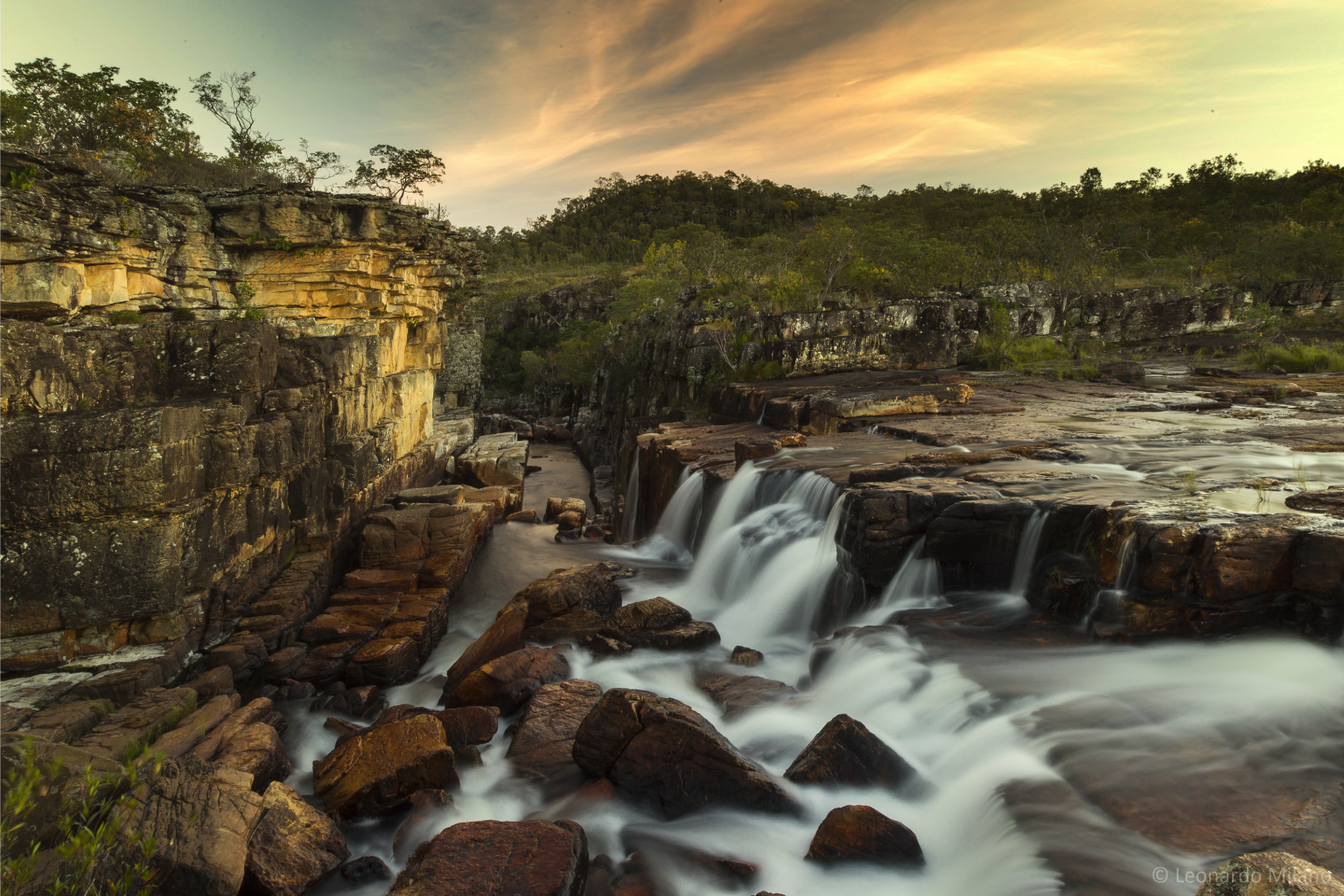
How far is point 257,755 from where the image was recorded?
19.8ft

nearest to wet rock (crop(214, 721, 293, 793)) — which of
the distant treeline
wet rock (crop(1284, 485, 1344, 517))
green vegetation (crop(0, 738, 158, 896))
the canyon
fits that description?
the canyon

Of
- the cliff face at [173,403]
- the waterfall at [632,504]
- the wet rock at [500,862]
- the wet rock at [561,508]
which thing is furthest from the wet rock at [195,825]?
the waterfall at [632,504]

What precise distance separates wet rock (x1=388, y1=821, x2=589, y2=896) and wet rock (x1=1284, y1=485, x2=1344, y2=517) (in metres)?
6.90

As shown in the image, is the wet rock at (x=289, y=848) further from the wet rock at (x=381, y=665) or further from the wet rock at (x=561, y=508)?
the wet rock at (x=561, y=508)

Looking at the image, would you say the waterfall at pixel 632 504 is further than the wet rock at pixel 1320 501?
Yes

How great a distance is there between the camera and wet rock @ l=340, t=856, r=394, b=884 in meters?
4.99

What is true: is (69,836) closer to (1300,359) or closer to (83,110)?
(83,110)

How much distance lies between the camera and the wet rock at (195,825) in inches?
171

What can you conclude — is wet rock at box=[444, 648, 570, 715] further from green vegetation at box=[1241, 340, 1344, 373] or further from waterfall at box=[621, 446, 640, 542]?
green vegetation at box=[1241, 340, 1344, 373]

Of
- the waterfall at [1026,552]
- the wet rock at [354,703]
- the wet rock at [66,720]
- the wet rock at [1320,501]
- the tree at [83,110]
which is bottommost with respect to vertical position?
the wet rock at [354,703]

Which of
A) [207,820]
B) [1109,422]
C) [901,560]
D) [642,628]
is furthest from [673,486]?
[207,820]

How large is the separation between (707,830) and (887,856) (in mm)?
1315

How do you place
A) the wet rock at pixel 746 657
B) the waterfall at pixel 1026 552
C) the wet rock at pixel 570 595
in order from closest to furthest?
1. the waterfall at pixel 1026 552
2. the wet rock at pixel 746 657
3. the wet rock at pixel 570 595

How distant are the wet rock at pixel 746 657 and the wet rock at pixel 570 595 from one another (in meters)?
2.15
